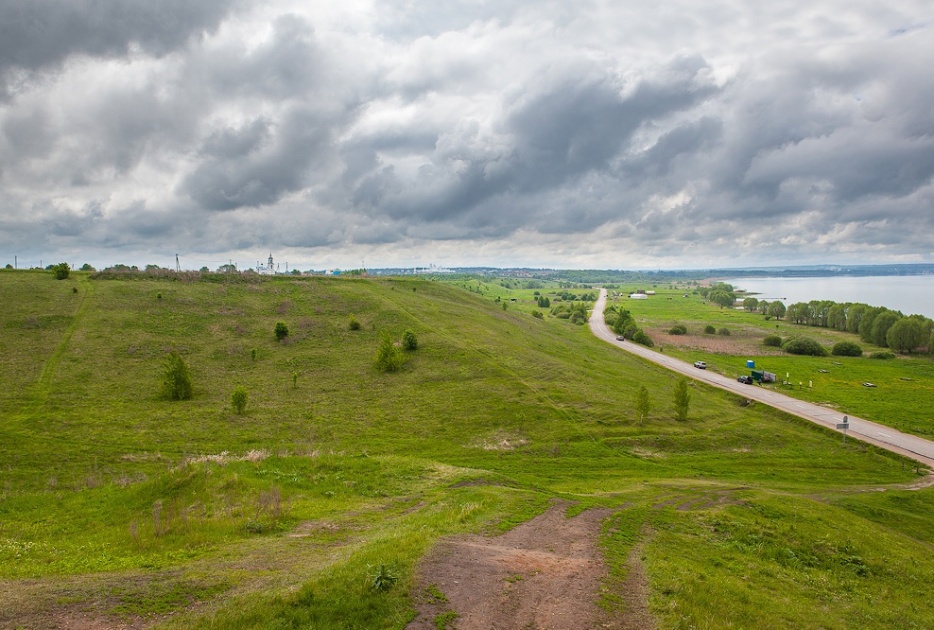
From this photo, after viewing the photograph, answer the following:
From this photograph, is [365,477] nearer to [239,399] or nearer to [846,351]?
[239,399]

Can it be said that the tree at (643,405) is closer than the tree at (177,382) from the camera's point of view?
Yes

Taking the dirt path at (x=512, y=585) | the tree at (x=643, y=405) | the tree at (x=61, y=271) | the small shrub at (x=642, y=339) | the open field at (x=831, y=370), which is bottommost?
the open field at (x=831, y=370)

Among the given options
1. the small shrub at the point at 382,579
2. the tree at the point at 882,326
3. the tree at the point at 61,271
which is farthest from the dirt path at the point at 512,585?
the tree at the point at 882,326

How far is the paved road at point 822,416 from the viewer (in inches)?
1746

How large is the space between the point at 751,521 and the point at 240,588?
2453 cm

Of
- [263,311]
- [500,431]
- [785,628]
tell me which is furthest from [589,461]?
[263,311]

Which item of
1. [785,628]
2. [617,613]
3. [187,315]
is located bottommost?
[785,628]

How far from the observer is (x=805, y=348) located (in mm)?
104062

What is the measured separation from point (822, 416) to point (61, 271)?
406 feet

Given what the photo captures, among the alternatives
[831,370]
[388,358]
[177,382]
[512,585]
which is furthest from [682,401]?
[831,370]

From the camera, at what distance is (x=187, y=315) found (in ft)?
244

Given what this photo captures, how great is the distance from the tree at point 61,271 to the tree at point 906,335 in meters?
176

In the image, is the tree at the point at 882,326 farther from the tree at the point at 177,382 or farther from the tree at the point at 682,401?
the tree at the point at 177,382

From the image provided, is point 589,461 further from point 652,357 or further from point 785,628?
point 652,357
